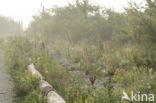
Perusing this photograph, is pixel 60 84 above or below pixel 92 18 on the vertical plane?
below

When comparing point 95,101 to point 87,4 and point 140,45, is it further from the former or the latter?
point 87,4

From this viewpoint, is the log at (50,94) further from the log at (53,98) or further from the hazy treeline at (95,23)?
the hazy treeline at (95,23)

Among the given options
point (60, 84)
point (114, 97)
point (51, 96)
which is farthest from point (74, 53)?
point (114, 97)

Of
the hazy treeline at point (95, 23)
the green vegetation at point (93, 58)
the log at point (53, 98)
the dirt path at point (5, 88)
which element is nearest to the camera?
the log at point (53, 98)

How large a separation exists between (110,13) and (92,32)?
6.13ft

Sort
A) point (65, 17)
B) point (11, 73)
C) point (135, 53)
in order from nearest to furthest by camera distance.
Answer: point (11, 73)
point (135, 53)
point (65, 17)

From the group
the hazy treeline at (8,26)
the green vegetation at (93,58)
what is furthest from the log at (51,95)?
the hazy treeline at (8,26)

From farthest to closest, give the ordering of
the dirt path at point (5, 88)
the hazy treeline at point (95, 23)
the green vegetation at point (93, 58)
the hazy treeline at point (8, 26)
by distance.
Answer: the hazy treeline at point (8, 26) < the hazy treeline at point (95, 23) < the dirt path at point (5, 88) < the green vegetation at point (93, 58)

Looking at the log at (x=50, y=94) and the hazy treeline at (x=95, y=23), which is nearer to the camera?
the log at (x=50, y=94)

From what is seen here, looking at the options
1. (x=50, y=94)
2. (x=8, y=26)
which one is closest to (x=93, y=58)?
(x=50, y=94)

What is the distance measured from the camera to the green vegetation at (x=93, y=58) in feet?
14.9

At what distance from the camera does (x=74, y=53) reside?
10.2 meters

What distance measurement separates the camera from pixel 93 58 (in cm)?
926

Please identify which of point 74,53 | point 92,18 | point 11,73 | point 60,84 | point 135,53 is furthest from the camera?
point 92,18
